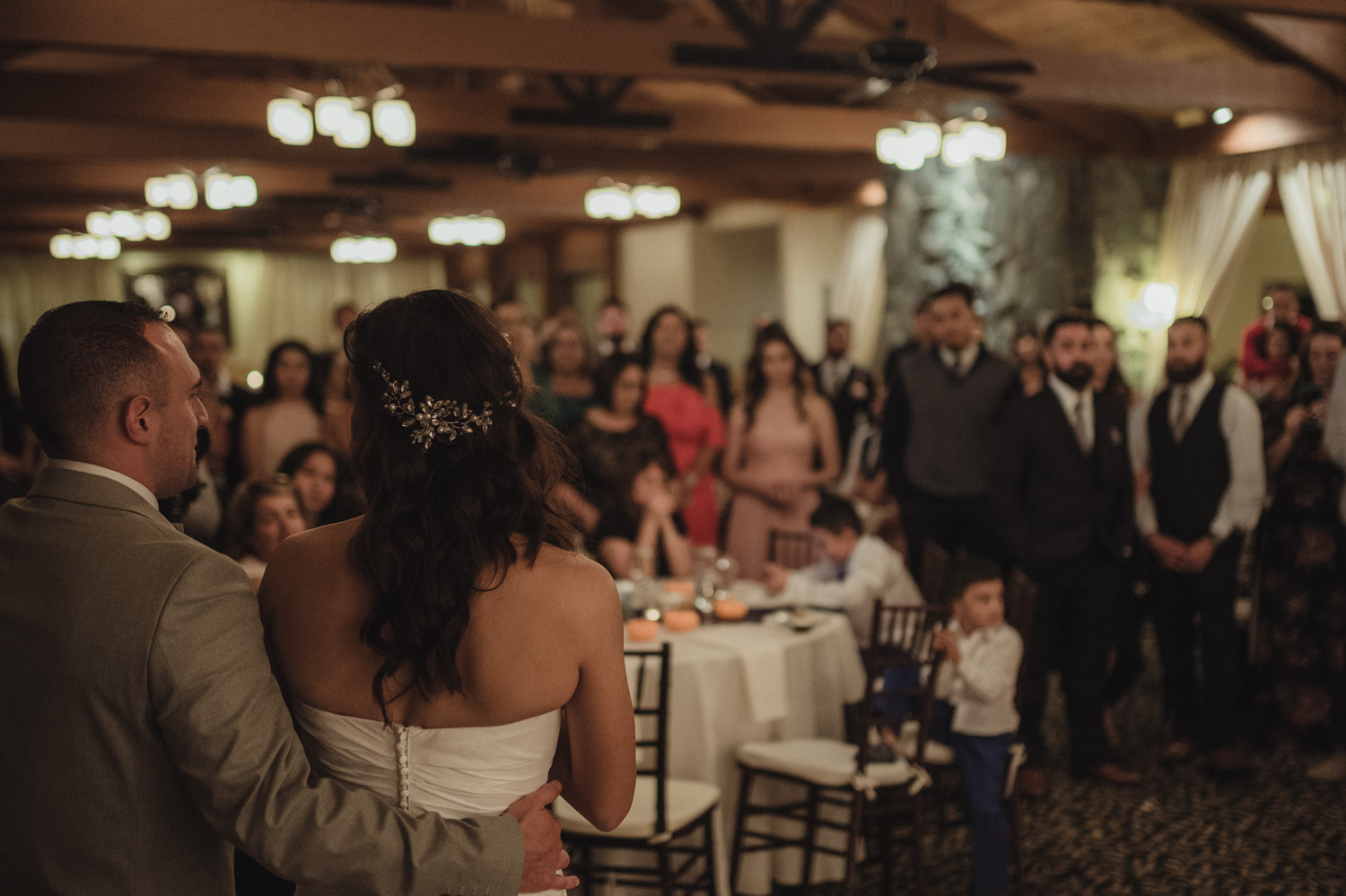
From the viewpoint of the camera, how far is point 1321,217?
25.0ft

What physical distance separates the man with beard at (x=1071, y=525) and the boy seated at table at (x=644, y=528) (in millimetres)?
Result: 1215

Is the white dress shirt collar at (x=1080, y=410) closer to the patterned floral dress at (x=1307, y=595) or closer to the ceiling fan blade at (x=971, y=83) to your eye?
the patterned floral dress at (x=1307, y=595)

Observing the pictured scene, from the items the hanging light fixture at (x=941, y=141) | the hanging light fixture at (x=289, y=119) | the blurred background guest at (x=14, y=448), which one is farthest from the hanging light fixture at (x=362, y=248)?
the blurred background guest at (x=14, y=448)

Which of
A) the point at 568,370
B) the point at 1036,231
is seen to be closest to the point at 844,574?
the point at 568,370

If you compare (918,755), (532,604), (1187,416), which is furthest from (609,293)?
(532,604)

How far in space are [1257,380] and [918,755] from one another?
155 inches

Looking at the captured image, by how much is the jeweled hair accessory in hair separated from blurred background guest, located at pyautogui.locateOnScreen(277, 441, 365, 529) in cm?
256

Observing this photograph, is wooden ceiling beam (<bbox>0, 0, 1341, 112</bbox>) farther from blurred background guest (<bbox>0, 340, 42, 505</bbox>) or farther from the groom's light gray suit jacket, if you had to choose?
the groom's light gray suit jacket

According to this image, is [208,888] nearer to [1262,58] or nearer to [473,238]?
[1262,58]

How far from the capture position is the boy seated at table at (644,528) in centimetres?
412

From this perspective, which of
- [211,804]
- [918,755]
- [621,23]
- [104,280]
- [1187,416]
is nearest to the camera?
[211,804]

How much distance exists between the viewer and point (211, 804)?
48.8 inches

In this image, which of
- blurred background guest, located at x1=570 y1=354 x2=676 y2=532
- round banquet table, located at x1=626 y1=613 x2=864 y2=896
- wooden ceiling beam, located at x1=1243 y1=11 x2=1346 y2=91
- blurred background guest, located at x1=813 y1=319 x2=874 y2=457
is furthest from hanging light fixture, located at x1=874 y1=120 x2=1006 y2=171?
round banquet table, located at x1=626 y1=613 x2=864 y2=896

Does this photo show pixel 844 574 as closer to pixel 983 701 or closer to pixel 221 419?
pixel 983 701
